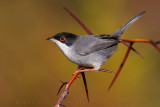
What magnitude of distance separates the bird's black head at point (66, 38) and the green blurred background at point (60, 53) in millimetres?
1320

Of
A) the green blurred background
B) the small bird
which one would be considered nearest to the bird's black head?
the small bird

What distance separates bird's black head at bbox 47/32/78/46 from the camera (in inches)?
133

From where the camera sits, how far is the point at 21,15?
5.59 m

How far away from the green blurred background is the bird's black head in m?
1.32

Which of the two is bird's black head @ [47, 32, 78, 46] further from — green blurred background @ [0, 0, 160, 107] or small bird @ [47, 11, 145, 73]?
green blurred background @ [0, 0, 160, 107]

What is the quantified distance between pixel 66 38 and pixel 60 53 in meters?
1.78

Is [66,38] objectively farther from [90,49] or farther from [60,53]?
[60,53]

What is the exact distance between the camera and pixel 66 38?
3.54m

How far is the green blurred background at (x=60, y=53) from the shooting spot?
4.60m

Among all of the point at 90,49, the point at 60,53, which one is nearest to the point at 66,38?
the point at 90,49

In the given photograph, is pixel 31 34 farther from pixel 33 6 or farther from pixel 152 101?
pixel 152 101

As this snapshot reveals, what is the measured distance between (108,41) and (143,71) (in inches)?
65.3

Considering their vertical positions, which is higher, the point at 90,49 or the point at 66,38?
A: the point at 66,38

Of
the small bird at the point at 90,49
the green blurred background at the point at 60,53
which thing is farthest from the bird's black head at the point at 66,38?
the green blurred background at the point at 60,53
